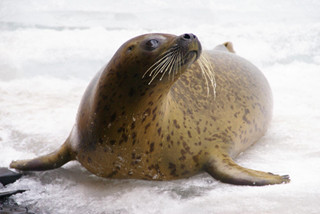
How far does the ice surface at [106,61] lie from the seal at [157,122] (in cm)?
10

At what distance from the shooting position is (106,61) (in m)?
7.38

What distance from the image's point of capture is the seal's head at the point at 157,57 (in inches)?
83.9

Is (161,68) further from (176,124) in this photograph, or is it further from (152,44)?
(176,124)

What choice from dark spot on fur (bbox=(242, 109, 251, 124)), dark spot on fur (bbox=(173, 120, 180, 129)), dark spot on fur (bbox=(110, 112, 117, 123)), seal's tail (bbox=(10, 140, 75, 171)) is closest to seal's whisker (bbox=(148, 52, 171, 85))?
dark spot on fur (bbox=(110, 112, 117, 123))

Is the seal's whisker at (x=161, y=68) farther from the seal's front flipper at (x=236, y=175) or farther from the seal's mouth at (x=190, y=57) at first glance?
the seal's front flipper at (x=236, y=175)

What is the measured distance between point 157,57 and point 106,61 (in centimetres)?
530

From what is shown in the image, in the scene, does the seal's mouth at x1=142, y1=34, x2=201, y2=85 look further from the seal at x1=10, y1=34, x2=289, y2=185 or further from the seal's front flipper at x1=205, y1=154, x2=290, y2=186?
the seal's front flipper at x1=205, y1=154, x2=290, y2=186

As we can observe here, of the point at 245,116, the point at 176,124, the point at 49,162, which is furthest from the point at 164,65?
the point at 245,116

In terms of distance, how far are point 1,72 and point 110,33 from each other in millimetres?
3692

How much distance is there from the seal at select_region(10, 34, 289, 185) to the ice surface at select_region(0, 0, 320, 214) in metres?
0.10

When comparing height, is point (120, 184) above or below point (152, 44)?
below

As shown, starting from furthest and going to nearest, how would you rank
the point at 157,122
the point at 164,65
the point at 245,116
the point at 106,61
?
the point at 106,61, the point at 245,116, the point at 157,122, the point at 164,65

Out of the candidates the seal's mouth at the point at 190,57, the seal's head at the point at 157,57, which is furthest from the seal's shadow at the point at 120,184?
the seal's mouth at the point at 190,57

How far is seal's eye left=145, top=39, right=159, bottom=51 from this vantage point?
2209mm
